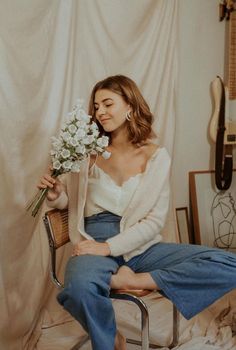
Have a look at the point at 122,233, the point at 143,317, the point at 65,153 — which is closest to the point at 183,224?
the point at 122,233

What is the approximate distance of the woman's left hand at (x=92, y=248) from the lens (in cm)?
133

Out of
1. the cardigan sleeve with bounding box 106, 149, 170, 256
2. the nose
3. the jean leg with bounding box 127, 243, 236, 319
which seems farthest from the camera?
the nose

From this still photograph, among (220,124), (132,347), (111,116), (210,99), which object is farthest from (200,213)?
(111,116)

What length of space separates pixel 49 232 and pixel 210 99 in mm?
1483

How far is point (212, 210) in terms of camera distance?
241 centimetres

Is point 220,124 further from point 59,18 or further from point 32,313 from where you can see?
point 32,313

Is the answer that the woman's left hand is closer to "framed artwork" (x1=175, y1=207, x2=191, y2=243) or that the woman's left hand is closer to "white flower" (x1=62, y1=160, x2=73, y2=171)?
"white flower" (x1=62, y1=160, x2=73, y2=171)

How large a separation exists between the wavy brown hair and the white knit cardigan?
0.37ft

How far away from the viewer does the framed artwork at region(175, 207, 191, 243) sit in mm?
2385

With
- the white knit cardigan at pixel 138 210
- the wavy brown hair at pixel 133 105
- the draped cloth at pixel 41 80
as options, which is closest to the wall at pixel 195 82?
the draped cloth at pixel 41 80

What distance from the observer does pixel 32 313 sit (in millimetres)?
1739

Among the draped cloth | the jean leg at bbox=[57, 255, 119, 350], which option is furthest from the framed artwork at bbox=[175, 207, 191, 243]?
the jean leg at bbox=[57, 255, 119, 350]

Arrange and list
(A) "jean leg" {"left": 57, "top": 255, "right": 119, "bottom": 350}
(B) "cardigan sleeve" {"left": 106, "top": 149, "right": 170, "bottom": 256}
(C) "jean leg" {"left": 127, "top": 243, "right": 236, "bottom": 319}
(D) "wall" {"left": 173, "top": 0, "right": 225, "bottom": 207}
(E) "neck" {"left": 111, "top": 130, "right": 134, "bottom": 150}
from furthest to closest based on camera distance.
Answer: (D) "wall" {"left": 173, "top": 0, "right": 225, "bottom": 207} → (E) "neck" {"left": 111, "top": 130, "right": 134, "bottom": 150} → (B) "cardigan sleeve" {"left": 106, "top": 149, "right": 170, "bottom": 256} → (C) "jean leg" {"left": 127, "top": 243, "right": 236, "bottom": 319} → (A) "jean leg" {"left": 57, "top": 255, "right": 119, "bottom": 350}

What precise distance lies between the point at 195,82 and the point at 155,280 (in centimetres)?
149
